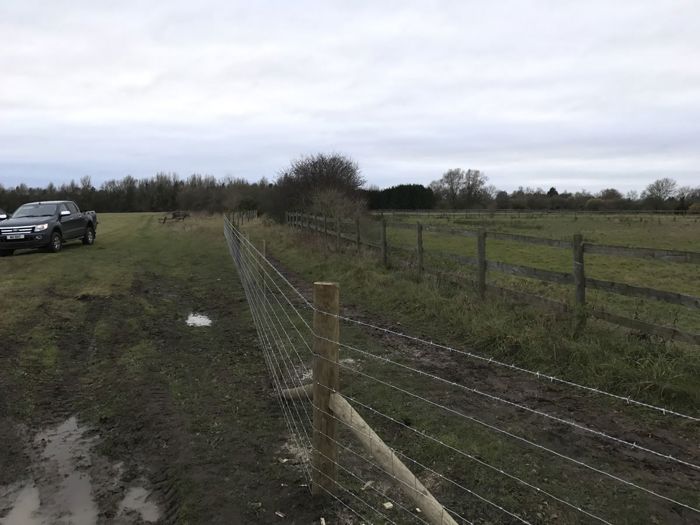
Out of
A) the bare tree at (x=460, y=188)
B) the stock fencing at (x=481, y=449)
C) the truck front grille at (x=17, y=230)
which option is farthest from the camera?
the bare tree at (x=460, y=188)

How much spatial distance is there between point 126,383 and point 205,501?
266cm

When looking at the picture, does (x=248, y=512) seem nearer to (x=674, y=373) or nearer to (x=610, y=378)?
(x=610, y=378)

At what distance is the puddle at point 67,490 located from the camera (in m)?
3.43

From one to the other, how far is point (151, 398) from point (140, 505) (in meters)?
1.85

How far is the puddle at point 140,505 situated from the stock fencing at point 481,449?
3.45 ft

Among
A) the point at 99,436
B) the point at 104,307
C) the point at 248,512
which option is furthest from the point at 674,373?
the point at 104,307

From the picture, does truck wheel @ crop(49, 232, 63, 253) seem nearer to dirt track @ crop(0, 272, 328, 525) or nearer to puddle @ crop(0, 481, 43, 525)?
dirt track @ crop(0, 272, 328, 525)

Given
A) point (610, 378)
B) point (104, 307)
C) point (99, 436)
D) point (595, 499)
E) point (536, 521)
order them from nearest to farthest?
point (536, 521)
point (595, 499)
point (99, 436)
point (610, 378)
point (104, 307)

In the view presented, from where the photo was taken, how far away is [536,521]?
326 centimetres

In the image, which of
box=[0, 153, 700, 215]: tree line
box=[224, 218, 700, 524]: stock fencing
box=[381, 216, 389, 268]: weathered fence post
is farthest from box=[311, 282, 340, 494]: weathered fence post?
box=[0, 153, 700, 215]: tree line

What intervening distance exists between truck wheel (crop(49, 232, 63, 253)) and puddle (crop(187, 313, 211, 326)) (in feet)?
35.8

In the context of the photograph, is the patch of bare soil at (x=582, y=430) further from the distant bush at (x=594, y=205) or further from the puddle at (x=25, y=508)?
the distant bush at (x=594, y=205)

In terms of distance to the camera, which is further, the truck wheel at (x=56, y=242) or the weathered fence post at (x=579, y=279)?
the truck wheel at (x=56, y=242)

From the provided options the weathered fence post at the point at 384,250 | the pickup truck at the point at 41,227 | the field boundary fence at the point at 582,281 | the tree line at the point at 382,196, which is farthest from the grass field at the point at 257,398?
the tree line at the point at 382,196
